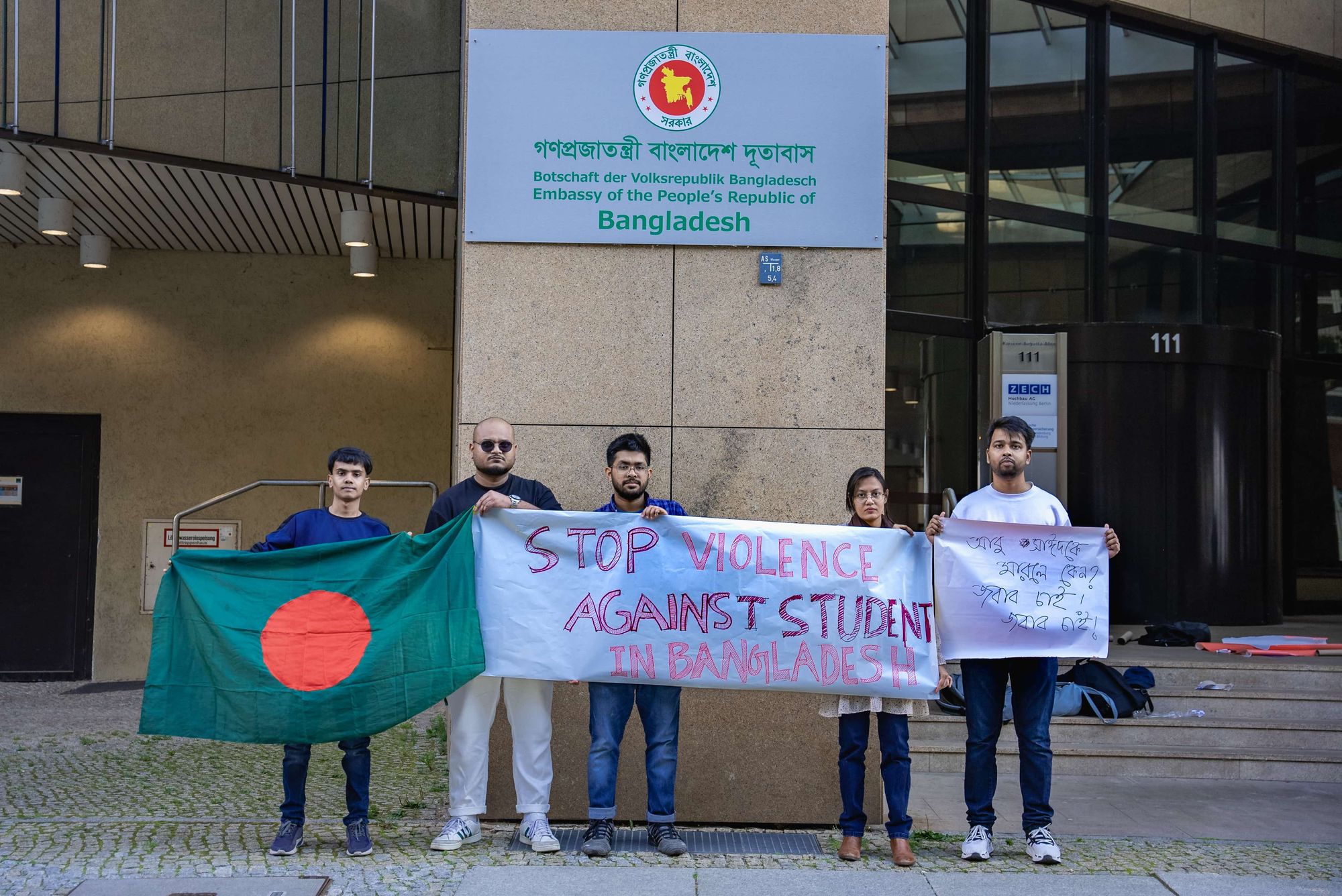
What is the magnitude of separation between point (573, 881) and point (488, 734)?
96 centimetres

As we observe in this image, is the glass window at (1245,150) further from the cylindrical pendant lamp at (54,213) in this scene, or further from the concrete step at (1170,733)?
the cylindrical pendant lamp at (54,213)

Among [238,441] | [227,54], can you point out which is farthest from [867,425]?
[238,441]

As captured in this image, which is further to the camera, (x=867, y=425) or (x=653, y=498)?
(x=867, y=425)

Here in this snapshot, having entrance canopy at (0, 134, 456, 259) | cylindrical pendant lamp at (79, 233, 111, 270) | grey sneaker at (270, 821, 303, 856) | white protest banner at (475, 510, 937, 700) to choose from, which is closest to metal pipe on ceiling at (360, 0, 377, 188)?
entrance canopy at (0, 134, 456, 259)

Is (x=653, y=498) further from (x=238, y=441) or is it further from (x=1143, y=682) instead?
(x=238, y=441)

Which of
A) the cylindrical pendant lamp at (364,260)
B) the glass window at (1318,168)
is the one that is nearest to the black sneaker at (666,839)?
the cylindrical pendant lamp at (364,260)

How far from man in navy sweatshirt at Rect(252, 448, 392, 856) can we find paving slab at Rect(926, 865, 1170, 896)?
2.49m

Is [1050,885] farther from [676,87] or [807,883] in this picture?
[676,87]

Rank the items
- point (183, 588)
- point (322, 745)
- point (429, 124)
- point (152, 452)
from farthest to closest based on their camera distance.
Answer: point (152, 452) < point (429, 124) < point (322, 745) < point (183, 588)

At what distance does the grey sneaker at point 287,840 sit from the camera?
524 centimetres

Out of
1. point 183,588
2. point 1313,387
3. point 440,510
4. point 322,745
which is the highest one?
point 1313,387

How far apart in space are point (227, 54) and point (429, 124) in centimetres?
156

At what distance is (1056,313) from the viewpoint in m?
12.1

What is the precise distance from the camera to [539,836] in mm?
5453
